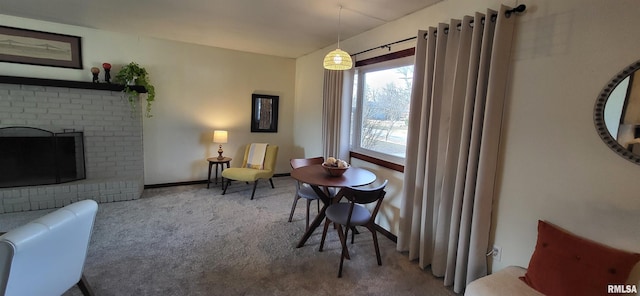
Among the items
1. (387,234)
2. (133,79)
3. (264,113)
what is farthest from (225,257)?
(264,113)

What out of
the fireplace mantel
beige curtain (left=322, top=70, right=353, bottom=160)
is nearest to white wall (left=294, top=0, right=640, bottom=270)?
beige curtain (left=322, top=70, right=353, bottom=160)

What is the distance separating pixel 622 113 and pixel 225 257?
282 centimetres

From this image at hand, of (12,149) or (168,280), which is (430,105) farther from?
(12,149)

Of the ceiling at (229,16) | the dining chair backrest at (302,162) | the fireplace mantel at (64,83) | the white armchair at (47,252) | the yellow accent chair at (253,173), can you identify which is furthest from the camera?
the yellow accent chair at (253,173)

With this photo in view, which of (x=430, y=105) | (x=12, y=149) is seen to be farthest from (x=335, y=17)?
(x=12, y=149)

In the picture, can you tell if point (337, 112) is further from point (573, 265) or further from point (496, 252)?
point (573, 265)

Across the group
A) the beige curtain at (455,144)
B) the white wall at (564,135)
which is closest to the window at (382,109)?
the beige curtain at (455,144)

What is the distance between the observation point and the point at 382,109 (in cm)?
325

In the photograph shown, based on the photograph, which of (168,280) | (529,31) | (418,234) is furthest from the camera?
(418,234)

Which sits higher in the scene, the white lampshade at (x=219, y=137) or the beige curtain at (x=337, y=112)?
the beige curtain at (x=337, y=112)

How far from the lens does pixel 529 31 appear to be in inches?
70.8

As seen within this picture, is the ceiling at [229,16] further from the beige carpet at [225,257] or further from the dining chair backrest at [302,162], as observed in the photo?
the beige carpet at [225,257]

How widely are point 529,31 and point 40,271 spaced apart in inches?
122

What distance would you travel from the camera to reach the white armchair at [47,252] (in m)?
1.25
